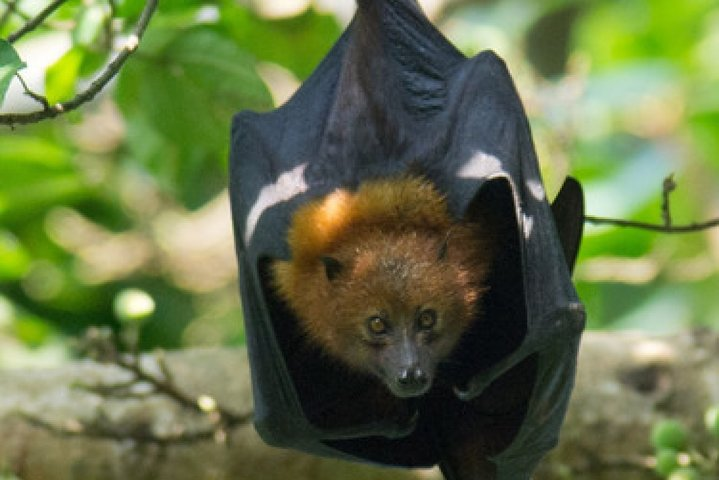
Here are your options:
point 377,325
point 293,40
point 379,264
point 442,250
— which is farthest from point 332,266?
point 293,40

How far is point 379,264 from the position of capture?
4.86 meters

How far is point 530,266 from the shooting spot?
448 centimetres

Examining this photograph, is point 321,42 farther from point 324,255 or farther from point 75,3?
point 324,255

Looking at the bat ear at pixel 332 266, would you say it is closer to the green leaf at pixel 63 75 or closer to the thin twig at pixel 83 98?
the thin twig at pixel 83 98

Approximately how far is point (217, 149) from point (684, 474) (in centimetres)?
248

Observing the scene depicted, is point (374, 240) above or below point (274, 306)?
above

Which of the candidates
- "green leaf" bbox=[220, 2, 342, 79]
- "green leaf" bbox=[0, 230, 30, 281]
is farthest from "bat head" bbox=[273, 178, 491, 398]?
"green leaf" bbox=[0, 230, 30, 281]

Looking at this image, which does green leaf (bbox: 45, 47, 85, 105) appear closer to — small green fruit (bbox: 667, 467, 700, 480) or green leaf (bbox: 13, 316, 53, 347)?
small green fruit (bbox: 667, 467, 700, 480)

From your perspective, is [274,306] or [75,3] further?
[75,3]

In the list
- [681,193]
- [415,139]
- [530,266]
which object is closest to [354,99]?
[415,139]

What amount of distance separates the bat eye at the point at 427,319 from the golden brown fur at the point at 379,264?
2 cm

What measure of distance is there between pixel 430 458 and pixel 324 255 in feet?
2.95

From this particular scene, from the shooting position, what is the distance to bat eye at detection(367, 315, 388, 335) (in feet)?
16.2

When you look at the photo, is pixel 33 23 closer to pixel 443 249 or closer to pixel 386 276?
pixel 386 276
